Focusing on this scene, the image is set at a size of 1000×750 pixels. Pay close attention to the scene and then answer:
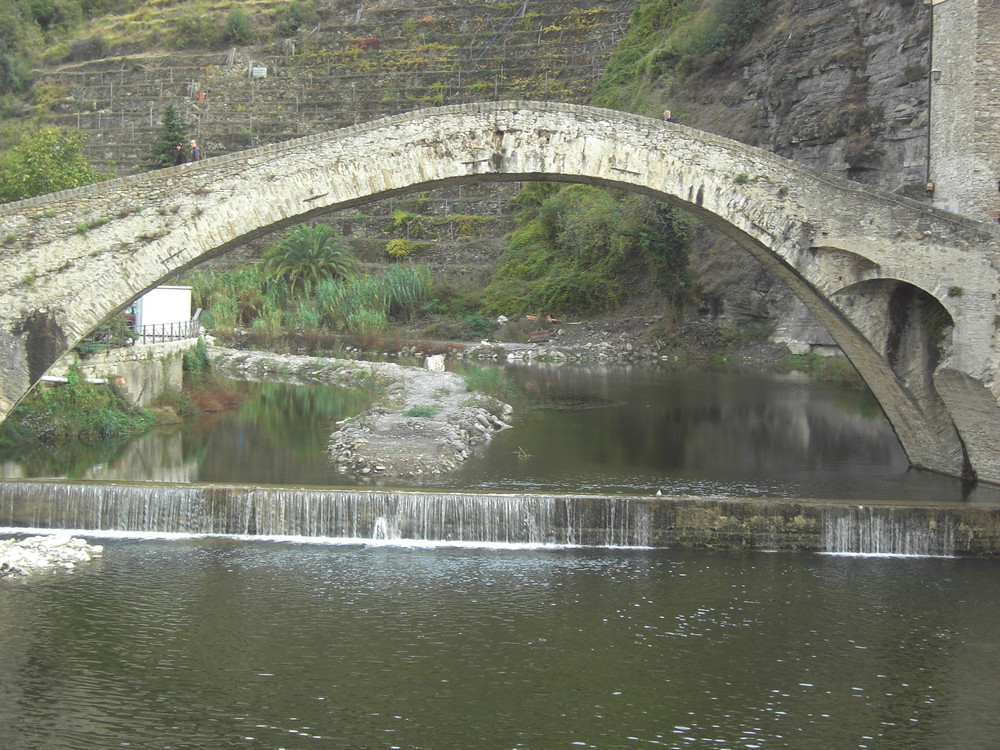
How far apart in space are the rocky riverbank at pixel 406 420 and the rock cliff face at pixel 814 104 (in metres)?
9.46

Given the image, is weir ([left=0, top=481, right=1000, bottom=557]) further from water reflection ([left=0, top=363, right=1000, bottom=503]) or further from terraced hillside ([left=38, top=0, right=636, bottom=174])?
terraced hillside ([left=38, top=0, right=636, bottom=174])

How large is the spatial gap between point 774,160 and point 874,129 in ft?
43.3

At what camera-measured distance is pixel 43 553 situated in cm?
1082

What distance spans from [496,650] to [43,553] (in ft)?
16.5

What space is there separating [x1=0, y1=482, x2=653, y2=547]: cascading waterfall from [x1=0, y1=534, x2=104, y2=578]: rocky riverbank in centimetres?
82

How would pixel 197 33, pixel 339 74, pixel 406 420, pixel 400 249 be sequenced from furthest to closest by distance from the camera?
1. pixel 197 33
2. pixel 339 74
3. pixel 400 249
4. pixel 406 420

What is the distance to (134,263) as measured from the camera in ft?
40.2

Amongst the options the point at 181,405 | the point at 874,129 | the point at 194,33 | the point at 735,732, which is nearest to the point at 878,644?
the point at 735,732

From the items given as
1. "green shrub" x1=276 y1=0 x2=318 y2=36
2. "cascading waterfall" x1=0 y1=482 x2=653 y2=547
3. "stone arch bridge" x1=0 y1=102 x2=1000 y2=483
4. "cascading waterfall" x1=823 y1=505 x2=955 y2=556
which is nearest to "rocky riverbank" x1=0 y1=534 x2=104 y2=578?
"cascading waterfall" x1=0 y1=482 x2=653 y2=547

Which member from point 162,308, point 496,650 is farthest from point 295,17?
point 496,650

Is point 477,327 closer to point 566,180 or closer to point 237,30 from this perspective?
point 566,180

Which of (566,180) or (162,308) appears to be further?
(162,308)

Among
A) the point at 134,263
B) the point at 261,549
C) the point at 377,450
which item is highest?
the point at 134,263

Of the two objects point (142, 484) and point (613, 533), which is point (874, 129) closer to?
point (613, 533)
